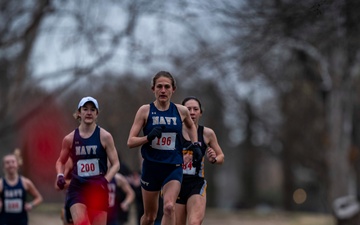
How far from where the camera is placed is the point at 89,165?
11.2 meters

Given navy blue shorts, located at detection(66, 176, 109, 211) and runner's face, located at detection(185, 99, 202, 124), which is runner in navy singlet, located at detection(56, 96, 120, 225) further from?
runner's face, located at detection(185, 99, 202, 124)

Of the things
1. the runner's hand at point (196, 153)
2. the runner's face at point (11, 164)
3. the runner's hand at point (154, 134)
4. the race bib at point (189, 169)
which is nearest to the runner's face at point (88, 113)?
the runner's hand at point (154, 134)

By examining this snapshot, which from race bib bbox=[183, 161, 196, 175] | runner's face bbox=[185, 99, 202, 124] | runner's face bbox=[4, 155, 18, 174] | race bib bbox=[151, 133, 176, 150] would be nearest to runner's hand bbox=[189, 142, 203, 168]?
race bib bbox=[151, 133, 176, 150]

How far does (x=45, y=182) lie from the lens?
59.0 m

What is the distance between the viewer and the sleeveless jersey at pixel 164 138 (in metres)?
11.0

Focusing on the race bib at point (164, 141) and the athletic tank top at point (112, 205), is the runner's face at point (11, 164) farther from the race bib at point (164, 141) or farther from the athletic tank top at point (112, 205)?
the race bib at point (164, 141)

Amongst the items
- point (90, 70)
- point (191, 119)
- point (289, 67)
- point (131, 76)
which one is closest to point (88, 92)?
point (131, 76)

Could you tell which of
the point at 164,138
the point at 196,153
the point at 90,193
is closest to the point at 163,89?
the point at 164,138

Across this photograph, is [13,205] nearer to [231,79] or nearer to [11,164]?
[11,164]

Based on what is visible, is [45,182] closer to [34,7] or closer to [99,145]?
[34,7]

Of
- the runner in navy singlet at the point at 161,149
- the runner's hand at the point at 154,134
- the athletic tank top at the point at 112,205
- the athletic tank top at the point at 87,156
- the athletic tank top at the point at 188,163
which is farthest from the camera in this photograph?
the athletic tank top at the point at 112,205

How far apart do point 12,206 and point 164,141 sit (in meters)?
5.63

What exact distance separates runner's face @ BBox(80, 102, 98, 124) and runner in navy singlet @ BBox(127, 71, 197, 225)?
64cm

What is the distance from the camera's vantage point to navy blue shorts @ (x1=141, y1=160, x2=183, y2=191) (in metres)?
11.1
